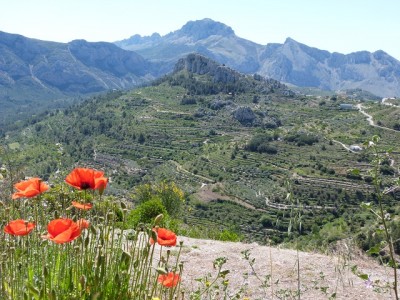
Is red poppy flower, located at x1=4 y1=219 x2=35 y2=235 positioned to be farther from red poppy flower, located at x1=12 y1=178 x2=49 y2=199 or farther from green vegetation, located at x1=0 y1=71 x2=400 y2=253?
green vegetation, located at x1=0 y1=71 x2=400 y2=253

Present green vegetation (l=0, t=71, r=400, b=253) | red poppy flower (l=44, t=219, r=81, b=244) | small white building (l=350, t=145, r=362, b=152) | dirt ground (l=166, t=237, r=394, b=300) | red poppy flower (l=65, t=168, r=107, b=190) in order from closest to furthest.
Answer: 1. red poppy flower (l=44, t=219, r=81, b=244)
2. red poppy flower (l=65, t=168, r=107, b=190)
3. dirt ground (l=166, t=237, r=394, b=300)
4. green vegetation (l=0, t=71, r=400, b=253)
5. small white building (l=350, t=145, r=362, b=152)

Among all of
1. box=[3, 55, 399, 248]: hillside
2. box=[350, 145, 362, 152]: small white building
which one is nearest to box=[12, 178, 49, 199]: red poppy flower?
box=[3, 55, 399, 248]: hillside

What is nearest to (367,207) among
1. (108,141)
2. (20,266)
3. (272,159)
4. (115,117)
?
(20,266)

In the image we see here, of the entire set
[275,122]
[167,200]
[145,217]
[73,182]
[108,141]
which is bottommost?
[108,141]

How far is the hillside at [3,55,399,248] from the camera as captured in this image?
2532 inches

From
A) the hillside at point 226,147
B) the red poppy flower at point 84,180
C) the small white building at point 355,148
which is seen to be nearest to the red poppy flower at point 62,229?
the red poppy flower at point 84,180

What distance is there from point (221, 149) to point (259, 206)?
3240cm

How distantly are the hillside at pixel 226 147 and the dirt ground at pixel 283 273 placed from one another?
659 centimetres

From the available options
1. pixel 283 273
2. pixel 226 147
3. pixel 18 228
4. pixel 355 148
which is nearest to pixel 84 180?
pixel 18 228

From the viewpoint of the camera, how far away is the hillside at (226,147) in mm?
64312

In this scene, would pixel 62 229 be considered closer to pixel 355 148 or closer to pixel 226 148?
pixel 355 148

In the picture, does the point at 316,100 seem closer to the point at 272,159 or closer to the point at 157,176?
the point at 272,159

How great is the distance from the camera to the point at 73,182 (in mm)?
2738

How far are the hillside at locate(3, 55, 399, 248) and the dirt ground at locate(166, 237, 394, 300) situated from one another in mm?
6593
